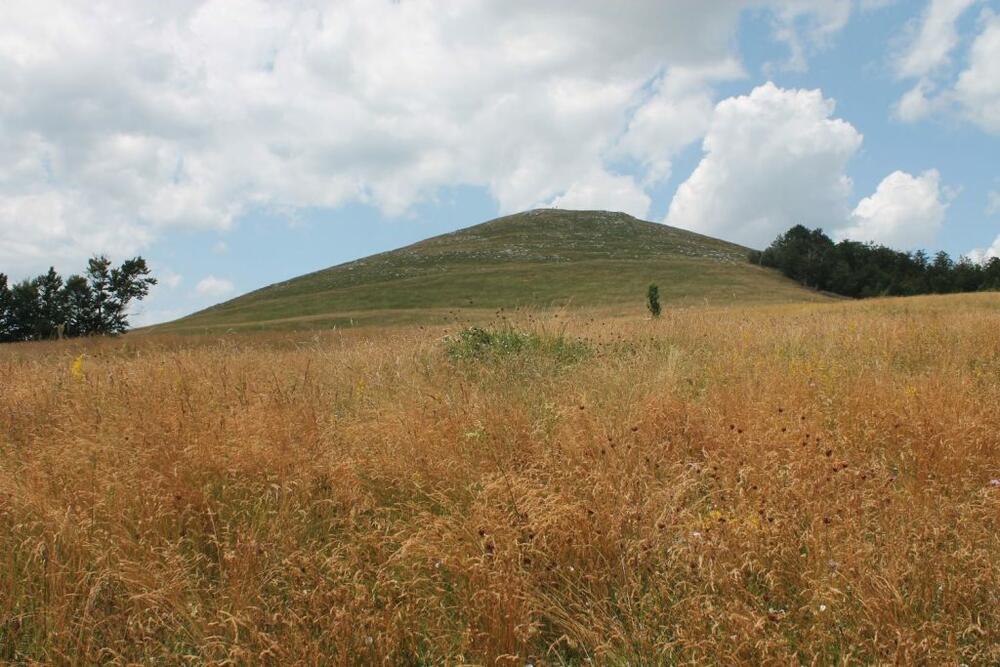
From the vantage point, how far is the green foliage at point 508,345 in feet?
26.2

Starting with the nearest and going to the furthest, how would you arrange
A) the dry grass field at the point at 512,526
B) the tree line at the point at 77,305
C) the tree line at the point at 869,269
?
the dry grass field at the point at 512,526, the tree line at the point at 77,305, the tree line at the point at 869,269

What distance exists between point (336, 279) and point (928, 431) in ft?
221

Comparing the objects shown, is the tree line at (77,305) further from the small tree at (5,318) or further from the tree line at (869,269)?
the tree line at (869,269)

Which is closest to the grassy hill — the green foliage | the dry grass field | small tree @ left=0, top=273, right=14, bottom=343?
small tree @ left=0, top=273, right=14, bottom=343

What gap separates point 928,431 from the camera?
4.06 m

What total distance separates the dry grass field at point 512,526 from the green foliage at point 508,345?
95.2 inches

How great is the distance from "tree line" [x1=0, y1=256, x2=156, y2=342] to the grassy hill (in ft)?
25.9

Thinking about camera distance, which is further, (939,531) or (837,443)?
(837,443)

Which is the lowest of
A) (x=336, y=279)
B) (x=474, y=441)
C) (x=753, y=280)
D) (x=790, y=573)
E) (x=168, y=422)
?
(x=790, y=573)

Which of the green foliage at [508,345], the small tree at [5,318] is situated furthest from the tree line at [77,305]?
the green foliage at [508,345]

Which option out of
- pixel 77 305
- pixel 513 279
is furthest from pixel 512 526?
pixel 513 279

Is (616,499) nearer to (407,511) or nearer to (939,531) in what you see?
(407,511)

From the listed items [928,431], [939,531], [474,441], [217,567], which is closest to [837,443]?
[928,431]

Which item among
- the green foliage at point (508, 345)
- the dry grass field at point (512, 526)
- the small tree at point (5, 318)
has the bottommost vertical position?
the dry grass field at point (512, 526)
